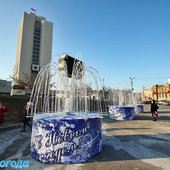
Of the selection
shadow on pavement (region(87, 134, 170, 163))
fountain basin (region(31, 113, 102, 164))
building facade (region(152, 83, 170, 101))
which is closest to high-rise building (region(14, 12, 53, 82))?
building facade (region(152, 83, 170, 101))

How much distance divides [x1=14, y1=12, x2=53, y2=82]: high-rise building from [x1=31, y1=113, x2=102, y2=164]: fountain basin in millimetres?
57871

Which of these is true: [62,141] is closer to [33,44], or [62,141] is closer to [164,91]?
[164,91]

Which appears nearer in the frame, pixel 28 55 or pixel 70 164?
pixel 70 164

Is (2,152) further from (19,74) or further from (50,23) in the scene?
(50,23)

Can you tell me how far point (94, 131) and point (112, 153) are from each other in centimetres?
94

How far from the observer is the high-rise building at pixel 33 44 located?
→ 56594 millimetres

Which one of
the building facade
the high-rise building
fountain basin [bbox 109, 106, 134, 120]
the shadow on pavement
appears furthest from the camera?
the high-rise building

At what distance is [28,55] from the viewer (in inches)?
2280

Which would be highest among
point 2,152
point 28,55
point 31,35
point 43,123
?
point 31,35

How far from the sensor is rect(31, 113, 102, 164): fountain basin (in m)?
3.04

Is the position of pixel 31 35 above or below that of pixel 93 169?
above

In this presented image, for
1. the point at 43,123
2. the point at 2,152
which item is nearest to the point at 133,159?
the point at 43,123

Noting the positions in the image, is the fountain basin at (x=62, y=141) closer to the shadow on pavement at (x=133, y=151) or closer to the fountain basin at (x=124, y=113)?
the shadow on pavement at (x=133, y=151)

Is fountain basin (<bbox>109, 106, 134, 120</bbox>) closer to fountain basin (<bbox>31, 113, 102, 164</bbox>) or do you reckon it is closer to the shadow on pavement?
the shadow on pavement
